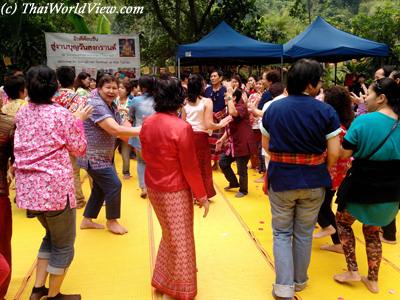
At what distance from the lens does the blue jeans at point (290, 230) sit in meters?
2.70

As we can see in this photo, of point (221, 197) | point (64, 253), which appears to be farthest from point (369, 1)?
point (64, 253)

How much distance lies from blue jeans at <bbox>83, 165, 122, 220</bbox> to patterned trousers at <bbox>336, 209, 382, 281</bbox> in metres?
2.16

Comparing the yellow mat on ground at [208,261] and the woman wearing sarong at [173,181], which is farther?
the yellow mat on ground at [208,261]

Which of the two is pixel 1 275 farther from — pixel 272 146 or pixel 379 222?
pixel 379 222

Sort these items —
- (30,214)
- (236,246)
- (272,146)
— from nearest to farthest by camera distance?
(30,214)
(272,146)
(236,246)

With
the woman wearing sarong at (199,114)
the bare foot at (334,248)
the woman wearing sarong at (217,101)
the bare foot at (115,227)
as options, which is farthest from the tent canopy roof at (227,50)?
the bare foot at (334,248)

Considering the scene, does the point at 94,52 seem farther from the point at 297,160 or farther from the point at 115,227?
the point at 297,160

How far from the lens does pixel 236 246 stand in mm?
3777

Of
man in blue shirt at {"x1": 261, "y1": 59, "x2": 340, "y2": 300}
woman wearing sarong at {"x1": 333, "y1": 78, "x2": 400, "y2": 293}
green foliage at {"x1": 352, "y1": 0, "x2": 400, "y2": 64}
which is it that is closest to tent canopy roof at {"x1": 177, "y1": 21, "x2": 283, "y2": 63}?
woman wearing sarong at {"x1": 333, "y1": 78, "x2": 400, "y2": 293}

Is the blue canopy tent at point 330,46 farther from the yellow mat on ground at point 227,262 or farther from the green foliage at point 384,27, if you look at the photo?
the green foliage at point 384,27

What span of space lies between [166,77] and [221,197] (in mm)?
2913

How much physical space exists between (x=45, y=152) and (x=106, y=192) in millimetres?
1674

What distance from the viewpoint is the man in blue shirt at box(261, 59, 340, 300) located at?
2547mm

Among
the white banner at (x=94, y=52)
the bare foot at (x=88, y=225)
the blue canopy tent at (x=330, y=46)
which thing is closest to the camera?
the bare foot at (x=88, y=225)
